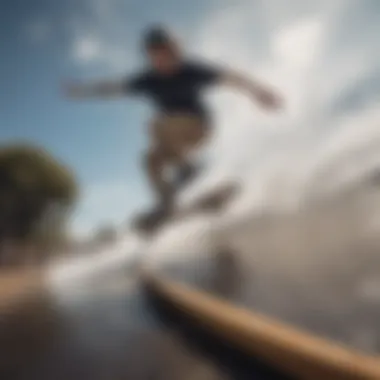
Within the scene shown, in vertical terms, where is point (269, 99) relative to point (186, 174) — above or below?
above

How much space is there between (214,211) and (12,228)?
1.38ft

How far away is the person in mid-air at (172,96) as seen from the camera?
4.37 feet

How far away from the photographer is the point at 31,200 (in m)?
1.31

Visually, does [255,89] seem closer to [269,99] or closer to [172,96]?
[269,99]

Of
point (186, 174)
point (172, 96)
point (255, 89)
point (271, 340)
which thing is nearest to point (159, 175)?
point (186, 174)

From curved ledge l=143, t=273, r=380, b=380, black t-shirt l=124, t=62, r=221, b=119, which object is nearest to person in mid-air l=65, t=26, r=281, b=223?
black t-shirt l=124, t=62, r=221, b=119

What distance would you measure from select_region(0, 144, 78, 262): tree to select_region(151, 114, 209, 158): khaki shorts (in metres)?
Result: 0.22

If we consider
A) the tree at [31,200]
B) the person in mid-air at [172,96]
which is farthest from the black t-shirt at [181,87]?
the tree at [31,200]

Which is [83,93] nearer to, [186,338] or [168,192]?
[168,192]

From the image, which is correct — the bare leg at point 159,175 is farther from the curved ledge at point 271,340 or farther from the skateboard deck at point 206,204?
the curved ledge at point 271,340

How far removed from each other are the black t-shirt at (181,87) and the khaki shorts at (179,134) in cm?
2

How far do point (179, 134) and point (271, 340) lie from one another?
1.55 ft

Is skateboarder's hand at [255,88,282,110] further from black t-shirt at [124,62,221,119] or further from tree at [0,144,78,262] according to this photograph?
tree at [0,144,78,262]

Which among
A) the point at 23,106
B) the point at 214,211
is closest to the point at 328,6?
the point at 214,211
